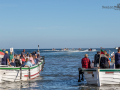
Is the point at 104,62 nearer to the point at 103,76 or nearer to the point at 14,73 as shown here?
the point at 103,76

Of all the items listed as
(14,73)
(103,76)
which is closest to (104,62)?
(103,76)

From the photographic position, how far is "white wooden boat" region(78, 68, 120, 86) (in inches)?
570

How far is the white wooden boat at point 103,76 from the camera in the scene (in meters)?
14.5

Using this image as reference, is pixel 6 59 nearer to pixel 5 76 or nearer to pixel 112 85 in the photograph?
pixel 5 76

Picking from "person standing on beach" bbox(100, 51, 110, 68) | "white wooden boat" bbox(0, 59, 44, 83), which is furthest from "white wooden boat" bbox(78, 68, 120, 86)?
"white wooden boat" bbox(0, 59, 44, 83)

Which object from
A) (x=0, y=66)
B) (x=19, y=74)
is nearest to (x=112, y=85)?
(x=19, y=74)

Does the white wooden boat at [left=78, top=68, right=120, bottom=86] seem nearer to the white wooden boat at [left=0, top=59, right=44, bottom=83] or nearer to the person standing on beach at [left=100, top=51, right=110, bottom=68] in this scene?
the person standing on beach at [left=100, top=51, right=110, bottom=68]

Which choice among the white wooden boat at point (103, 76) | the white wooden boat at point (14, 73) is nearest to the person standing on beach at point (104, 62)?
the white wooden boat at point (103, 76)

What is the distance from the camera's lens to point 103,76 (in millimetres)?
14562

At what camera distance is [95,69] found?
14.8m

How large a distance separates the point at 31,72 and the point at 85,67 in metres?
4.51

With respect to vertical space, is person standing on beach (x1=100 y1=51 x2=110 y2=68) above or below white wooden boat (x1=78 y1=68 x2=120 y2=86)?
above

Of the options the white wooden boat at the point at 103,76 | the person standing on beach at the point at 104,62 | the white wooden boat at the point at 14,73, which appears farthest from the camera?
the white wooden boat at the point at 14,73

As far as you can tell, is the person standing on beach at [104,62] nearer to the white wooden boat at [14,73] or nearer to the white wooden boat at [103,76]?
the white wooden boat at [103,76]
